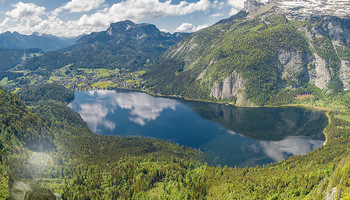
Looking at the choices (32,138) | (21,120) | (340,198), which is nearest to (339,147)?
(340,198)

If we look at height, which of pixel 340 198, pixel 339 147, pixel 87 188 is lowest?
pixel 87 188

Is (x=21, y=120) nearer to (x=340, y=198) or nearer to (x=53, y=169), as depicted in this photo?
(x=53, y=169)

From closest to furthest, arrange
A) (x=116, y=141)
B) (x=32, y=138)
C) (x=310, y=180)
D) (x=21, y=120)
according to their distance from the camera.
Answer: (x=310, y=180)
(x=32, y=138)
(x=21, y=120)
(x=116, y=141)

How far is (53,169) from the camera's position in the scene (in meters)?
130

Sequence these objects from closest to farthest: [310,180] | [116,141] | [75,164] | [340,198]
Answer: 1. [340,198]
2. [310,180]
3. [75,164]
4. [116,141]

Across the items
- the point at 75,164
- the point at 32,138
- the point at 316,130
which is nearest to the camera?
the point at 75,164

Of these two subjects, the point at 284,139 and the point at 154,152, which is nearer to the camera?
the point at 154,152

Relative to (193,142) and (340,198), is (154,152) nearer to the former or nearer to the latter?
(193,142)

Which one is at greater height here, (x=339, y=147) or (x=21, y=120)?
(x=21, y=120)

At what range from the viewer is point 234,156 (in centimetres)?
15775

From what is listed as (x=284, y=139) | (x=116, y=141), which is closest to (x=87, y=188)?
(x=116, y=141)

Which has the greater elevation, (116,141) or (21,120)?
(21,120)

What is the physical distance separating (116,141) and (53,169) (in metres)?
54.7

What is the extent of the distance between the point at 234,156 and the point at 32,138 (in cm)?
14288
